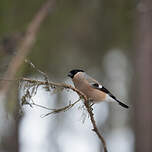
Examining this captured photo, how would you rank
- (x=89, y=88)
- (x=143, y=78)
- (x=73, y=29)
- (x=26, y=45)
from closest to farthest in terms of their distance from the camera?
1. (x=89, y=88)
2. (x=26, y=45)
3. (x=143, y=78)
4. (x=73, y=29)

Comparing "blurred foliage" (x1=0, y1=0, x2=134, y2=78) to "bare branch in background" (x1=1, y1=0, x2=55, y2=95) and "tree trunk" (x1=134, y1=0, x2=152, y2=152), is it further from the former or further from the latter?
"tree trunk" (x1=134, y1=0, x2=152, y2=152)

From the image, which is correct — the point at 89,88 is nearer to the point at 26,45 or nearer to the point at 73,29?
the point at 26,45

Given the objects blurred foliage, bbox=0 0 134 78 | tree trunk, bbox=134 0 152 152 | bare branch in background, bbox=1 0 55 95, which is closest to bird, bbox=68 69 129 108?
bare branch in background, bbox=1 0 55 95

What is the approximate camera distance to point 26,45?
215 inches

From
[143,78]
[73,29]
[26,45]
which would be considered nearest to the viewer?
[26,45]

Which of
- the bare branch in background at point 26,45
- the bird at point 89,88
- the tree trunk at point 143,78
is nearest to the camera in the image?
the bird at point 89,88

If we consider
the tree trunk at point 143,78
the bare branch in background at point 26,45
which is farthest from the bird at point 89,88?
the tree trunk at point 143,78

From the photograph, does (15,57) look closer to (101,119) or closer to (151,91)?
(151,91)

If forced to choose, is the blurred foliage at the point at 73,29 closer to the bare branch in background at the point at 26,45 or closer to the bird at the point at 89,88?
the bare branch in background at the point at 26,45

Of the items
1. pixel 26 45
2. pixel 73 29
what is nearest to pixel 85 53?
pixel 73 29

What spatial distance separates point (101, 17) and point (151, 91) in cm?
156

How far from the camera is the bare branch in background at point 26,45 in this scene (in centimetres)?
469

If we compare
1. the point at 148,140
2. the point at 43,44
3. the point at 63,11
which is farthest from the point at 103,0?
the point at 148,140

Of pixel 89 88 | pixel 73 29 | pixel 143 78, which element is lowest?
pixel 143 78
